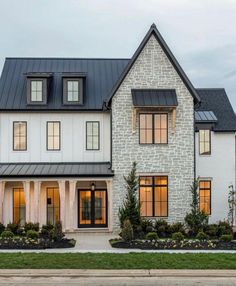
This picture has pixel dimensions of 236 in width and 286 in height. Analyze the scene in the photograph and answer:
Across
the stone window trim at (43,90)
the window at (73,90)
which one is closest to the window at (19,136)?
the stone window trim at (43,90)

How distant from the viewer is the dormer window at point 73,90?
2533 centimetres

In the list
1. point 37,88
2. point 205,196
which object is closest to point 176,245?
point 205,196

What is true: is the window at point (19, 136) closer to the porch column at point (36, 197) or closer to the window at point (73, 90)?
the porch column at point (36, 197)

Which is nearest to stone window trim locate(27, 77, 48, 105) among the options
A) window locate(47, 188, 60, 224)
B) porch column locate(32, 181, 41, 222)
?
porch column locate(32, 181, 41, 222)

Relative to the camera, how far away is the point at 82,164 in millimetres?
24891

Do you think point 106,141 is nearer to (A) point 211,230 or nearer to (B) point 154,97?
(B) point 154,97

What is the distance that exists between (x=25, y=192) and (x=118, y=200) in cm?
460

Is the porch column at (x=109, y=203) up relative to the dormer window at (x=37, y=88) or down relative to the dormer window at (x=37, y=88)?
down

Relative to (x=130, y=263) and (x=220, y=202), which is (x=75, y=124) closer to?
(x=220, y=202)

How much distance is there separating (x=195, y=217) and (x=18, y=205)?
30.0 ft

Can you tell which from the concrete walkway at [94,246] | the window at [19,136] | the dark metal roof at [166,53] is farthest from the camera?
the window at [19,136]

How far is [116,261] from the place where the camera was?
571 inches

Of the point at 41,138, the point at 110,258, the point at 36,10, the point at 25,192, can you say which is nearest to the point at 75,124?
the point at 41,138

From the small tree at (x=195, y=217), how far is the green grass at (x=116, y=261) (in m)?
6.45
